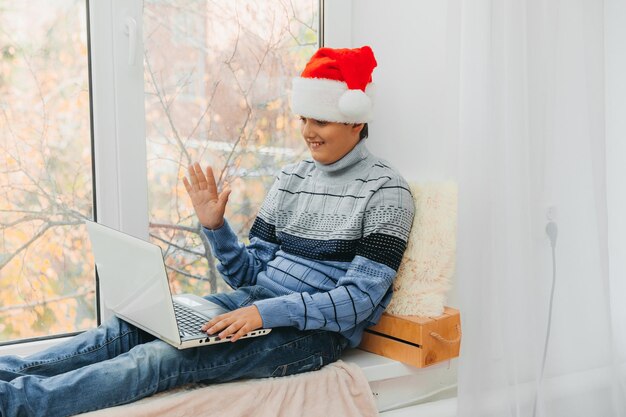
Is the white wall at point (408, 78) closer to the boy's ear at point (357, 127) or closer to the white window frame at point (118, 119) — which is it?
the boy's ear at point (357, 127)

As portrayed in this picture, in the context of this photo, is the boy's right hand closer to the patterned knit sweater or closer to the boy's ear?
the patterned knit sweater

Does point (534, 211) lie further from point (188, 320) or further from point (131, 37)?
point (131, 37)

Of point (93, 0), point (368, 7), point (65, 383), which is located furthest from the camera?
point (368, 7)

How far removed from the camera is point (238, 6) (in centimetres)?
193

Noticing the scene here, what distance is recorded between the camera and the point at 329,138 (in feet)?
5.50

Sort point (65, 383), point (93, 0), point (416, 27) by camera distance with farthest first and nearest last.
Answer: point (416, 27), point (93, 0), point (65, 383)

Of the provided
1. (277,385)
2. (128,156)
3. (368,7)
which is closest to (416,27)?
(368,7)

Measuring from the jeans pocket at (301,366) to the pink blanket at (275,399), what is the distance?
1 centimetres

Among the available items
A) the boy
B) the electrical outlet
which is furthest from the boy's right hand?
the electrical outlet

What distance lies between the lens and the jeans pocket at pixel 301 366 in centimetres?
147

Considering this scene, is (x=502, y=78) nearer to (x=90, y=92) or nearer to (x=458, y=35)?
(x=458, y=35)

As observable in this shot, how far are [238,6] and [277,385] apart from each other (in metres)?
1.06

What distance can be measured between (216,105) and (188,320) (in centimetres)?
68

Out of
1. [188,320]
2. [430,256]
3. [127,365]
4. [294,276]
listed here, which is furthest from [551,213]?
[127,365]
